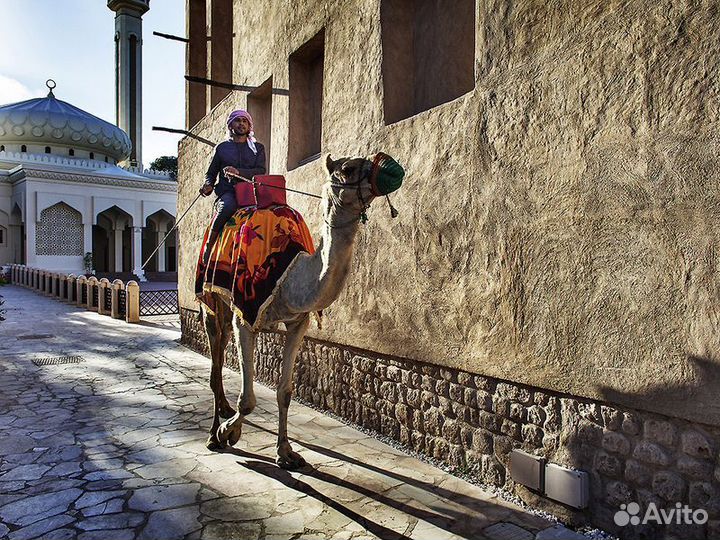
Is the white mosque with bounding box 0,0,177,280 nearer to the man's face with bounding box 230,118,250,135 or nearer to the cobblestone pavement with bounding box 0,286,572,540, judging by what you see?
the cobblestone pavement with bounding box 0,286,572,540

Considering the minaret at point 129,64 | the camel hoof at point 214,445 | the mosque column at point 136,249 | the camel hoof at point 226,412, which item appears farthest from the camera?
the minaret at point 129,64

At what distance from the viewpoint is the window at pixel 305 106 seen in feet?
23.4

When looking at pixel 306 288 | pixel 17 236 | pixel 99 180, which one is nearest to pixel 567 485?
pixel 306 288

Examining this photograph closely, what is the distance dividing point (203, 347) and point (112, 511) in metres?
6.46

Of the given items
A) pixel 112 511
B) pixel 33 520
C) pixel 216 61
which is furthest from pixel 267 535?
pixel 216 61

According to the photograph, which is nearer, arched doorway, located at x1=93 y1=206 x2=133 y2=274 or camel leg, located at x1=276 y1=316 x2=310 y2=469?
camel leg, located at x1=276 y1=316 x2=310 y2=469

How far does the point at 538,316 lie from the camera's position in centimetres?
360

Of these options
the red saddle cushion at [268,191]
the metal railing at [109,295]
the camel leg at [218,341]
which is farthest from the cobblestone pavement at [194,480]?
the metal railing at [109,295]

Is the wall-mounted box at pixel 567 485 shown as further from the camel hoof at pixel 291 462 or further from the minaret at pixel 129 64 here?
the minaret at pixel 129 64

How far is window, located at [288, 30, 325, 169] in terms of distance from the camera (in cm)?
712

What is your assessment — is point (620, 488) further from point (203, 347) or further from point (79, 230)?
point (79, 230)

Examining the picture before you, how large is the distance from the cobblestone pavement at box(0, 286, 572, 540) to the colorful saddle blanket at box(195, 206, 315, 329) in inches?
50.6

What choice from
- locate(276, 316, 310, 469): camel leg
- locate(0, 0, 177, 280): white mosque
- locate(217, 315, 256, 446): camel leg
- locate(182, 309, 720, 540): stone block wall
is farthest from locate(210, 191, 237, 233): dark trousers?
locate(0, 0, 177, 280): white mosque

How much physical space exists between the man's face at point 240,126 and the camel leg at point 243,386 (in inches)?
75.8
